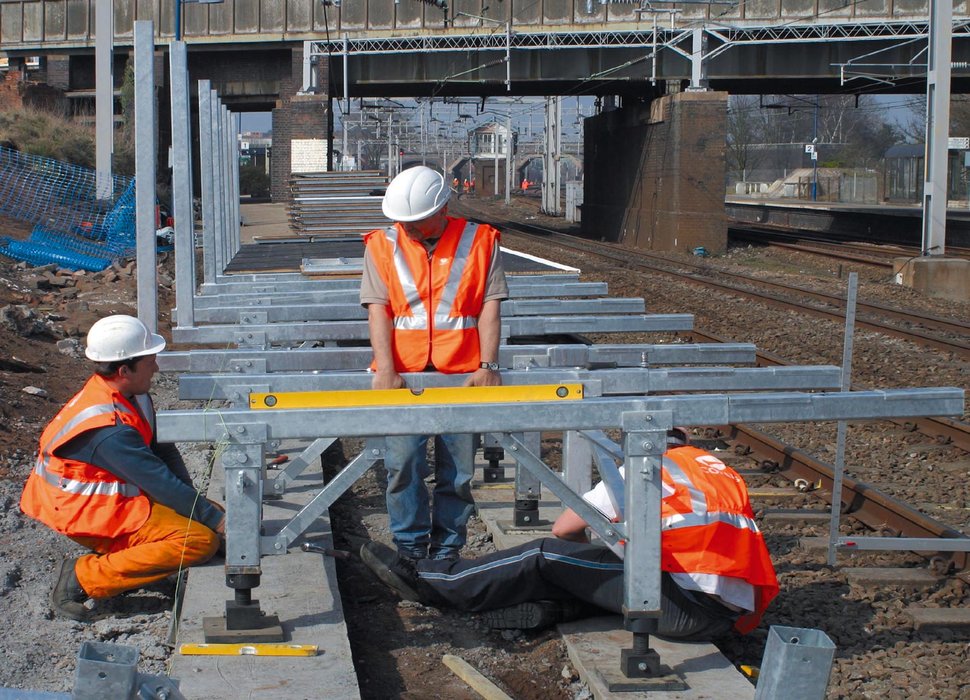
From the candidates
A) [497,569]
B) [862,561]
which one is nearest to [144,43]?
[497,569]

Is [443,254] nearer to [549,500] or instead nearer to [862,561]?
[549,500]

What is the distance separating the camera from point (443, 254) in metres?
5.36

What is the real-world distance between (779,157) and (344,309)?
89.6m

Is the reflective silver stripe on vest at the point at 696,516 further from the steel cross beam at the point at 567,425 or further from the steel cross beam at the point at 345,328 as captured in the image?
the steel cross beam at the point at 345,328

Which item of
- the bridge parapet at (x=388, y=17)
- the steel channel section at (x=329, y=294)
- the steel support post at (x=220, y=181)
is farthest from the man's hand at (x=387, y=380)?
the bridge parapet at (x=388, y=17)

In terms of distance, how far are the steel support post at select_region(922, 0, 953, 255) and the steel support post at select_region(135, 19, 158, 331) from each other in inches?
687

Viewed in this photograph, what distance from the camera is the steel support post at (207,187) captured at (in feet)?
32.4

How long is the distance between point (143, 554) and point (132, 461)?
0.43 meters

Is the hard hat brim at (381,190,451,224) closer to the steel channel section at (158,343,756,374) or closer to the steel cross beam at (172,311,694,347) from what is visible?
the steel channel section at (158,343,756,374)

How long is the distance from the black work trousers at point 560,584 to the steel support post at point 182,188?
3428 mm

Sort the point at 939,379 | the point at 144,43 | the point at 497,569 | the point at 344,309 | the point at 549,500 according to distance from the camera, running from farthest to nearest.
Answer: the point at 939,379
the point at 344,309
the point at 144,43
the point at 549,500
the point at 497,569

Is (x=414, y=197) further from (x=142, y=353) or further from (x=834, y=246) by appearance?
(x=834, y=246)

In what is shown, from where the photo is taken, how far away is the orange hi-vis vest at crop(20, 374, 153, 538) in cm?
527

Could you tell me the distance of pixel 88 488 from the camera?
531 centimetres
